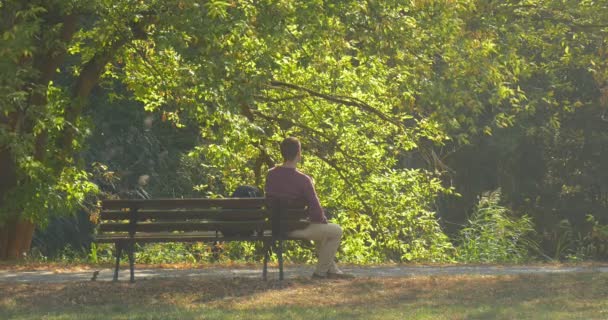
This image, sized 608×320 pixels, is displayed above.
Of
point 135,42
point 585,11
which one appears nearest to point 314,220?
point 135,42

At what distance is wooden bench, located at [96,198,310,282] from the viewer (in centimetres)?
1213

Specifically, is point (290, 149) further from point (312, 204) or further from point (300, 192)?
point (312, 204)

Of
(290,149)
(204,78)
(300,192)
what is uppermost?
(204,78)

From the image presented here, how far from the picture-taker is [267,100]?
18953 millimetres

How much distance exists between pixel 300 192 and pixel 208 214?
94 cm

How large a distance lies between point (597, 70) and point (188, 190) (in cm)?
919

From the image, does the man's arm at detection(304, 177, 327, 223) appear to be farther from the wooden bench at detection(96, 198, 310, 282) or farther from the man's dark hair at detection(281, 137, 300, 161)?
the man's dark hair at detection(281, 137, 300, 161)

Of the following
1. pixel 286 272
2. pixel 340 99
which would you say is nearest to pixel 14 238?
pixel 286 272

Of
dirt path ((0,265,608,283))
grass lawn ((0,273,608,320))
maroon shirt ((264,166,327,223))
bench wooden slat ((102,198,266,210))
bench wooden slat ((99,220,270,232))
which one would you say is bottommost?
grass lawn ((0,273,608,320))

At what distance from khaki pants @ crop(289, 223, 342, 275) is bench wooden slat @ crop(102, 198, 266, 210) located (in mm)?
497

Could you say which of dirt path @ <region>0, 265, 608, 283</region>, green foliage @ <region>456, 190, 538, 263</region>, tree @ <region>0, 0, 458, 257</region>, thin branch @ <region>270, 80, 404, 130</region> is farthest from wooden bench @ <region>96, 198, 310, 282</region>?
Result: thin branch @ <region>270, 80, 404, 130</region>

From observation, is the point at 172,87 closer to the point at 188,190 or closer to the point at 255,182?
the point at 255,182

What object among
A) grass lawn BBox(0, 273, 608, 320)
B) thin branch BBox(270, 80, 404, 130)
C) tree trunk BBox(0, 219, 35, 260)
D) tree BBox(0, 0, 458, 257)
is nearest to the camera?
grass lawn BBox(0, 273, 608, 320)

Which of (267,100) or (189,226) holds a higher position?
(267,100)
